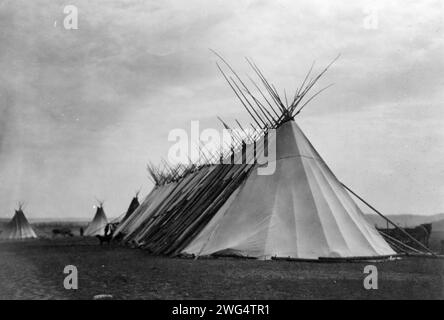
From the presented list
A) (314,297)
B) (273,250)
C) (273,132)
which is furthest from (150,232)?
(314,297)

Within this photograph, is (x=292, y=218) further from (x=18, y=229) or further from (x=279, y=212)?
(x=18, y=229)

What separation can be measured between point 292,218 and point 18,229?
34.9 metres

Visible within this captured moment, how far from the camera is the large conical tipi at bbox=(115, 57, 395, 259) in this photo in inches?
431

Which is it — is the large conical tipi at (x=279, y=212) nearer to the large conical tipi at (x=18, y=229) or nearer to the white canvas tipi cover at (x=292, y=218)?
the white canvas tipi cover at (x=292, y=218)

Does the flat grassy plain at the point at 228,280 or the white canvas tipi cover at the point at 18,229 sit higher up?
the white canvas tipi cover at the point at 18,229

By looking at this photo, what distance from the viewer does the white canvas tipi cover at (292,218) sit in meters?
10.9

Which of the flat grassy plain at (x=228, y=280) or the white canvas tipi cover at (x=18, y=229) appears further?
the white canvas tipi cover at (x=18, y=229)

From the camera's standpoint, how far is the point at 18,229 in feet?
132

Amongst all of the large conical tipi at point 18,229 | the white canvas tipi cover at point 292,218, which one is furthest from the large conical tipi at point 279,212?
the large conical tipi at point 18,229

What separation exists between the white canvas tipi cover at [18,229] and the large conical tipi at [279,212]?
29.6 m

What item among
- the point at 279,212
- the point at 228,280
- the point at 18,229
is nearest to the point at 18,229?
the point at 18,229

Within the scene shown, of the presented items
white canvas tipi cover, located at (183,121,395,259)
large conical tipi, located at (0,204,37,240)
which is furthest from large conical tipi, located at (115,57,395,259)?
large conical tipi, located at (0,204,37,240)

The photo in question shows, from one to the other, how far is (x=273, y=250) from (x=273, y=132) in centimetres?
410
